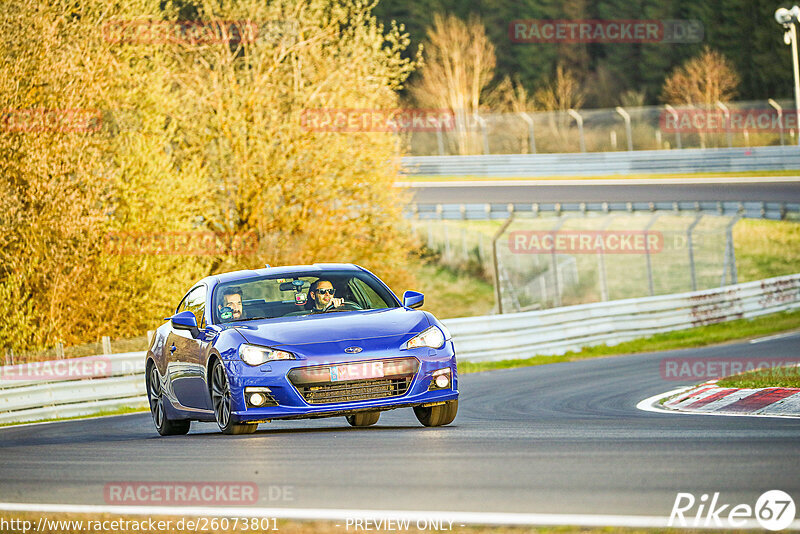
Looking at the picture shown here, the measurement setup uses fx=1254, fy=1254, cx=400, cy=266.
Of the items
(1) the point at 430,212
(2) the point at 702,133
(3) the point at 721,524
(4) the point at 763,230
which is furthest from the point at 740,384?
(2) the point at 702,133

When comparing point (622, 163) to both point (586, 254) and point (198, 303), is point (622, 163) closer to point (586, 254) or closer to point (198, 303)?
point (586, 254)

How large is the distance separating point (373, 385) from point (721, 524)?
14.6ft

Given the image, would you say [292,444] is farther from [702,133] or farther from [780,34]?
[780,34]

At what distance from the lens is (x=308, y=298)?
35.9 feet

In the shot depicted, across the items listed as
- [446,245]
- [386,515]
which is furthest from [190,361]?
[446,245]

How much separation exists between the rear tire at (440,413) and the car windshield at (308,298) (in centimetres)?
105

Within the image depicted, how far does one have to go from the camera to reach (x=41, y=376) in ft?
57.3

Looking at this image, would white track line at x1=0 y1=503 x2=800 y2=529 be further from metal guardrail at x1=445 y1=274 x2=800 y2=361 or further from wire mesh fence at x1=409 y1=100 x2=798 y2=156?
wire mesh fence at x1=409 y1=100 x2=798 y2=156

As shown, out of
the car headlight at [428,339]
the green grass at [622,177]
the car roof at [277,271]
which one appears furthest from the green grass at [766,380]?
the green grass at [622,177]

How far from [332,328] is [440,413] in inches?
47.8

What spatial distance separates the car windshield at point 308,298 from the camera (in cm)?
1083

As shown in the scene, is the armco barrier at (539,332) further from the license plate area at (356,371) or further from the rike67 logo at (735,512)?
the rike67 logo at (735,512)

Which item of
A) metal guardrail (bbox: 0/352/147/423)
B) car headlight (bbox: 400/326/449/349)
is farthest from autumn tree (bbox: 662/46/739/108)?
car headlight (bbox: 400/326/449/349)

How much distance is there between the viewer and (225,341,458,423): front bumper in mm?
9633
